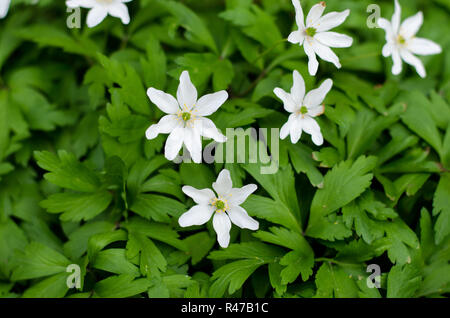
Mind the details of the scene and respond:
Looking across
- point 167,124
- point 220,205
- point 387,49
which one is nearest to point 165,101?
point 167,124

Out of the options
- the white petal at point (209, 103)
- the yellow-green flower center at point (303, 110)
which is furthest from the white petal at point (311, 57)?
the white petal at point (209, 103)

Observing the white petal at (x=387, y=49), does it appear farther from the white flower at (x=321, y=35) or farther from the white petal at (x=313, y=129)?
the white petal at (x=313, y=129)

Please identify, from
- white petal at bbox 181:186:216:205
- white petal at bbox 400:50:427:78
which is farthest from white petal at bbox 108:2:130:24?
white petal at bbox 400:50:427:78

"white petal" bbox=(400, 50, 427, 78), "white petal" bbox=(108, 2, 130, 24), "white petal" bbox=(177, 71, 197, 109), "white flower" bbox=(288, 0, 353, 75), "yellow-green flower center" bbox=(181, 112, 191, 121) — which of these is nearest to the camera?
"white petal" bbox=(177, 71, 197, 109)

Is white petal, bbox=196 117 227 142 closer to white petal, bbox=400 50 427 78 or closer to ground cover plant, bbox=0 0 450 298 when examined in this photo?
ground cover plant, bbox=0 0 450 298

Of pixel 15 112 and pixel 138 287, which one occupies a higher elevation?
pixel 15 112
